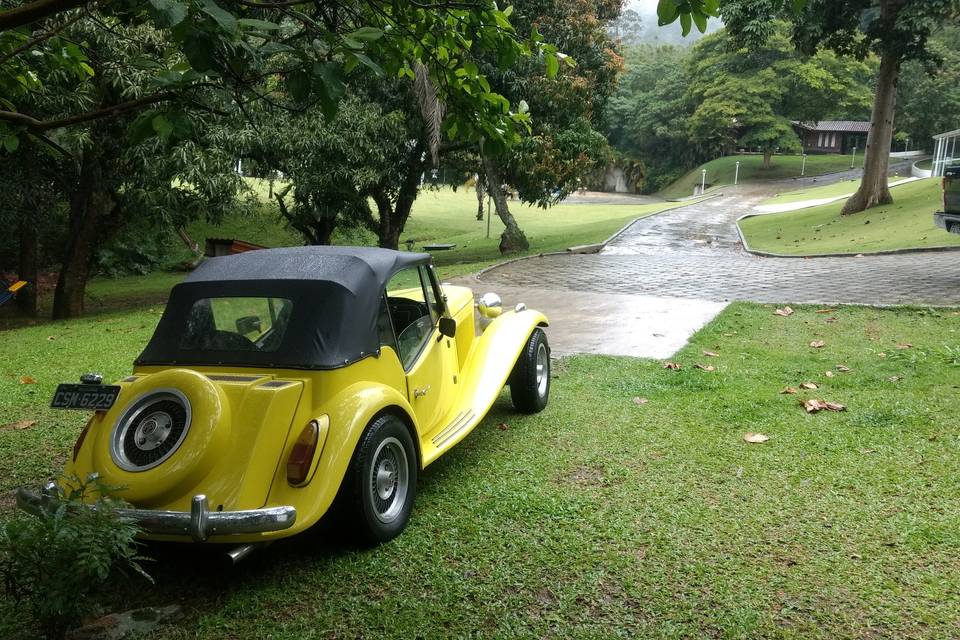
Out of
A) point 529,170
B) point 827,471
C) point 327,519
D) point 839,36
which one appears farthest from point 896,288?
point 839,36

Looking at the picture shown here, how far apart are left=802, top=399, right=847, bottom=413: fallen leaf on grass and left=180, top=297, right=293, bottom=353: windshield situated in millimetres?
3999

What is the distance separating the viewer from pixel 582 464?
4.75 m

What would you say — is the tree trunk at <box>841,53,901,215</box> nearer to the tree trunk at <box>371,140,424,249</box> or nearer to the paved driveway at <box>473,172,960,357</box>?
the paved driveway at <box>473,172,960,357</box>

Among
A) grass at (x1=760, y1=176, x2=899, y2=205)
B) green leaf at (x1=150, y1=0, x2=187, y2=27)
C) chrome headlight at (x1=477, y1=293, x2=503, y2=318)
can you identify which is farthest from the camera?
grass at (x1=760, y1=176, x2=899, y2=205)

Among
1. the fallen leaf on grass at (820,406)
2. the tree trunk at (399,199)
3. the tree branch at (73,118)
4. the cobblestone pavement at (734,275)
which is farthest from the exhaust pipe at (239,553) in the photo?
the tree trunk at (399,199)

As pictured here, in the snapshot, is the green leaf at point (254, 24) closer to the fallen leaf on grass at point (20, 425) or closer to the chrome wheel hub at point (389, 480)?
the chrome wheel hub at point (389, 480)

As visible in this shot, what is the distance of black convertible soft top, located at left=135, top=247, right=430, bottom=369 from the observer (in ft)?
12.1

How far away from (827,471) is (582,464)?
1473 mm

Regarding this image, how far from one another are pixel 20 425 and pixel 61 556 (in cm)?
369

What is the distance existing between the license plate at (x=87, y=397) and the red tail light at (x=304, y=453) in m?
0.93

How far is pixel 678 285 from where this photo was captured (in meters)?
13.0

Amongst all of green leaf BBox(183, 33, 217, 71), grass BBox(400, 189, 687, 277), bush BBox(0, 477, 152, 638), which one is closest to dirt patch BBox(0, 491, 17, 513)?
bush BBox(0, 477, 152, 638)

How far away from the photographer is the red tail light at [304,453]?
3229 millimetres

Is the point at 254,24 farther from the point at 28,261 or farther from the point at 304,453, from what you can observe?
the point at 28,261
